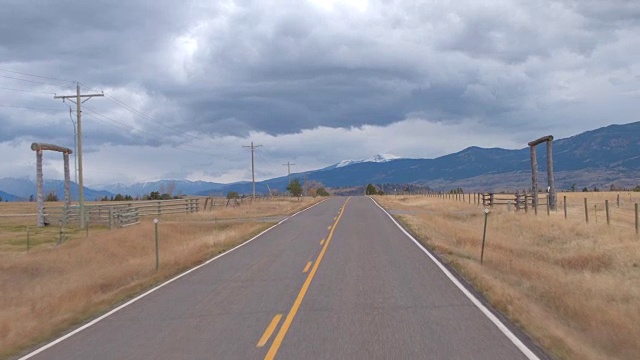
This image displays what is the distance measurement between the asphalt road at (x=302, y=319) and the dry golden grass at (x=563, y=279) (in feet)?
2.52

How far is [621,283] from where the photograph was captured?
1570 cm

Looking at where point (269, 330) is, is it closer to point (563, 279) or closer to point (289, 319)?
point (289, 319)

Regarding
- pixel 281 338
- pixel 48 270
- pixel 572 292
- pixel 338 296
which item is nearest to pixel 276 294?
pixel 338 296

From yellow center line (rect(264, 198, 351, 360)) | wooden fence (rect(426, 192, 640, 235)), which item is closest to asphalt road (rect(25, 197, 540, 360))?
yellow center line (rect(264, 198, 351, 360))

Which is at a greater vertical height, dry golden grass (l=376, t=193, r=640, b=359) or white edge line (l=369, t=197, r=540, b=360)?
white edge line (l=369, t=197, r=540, b=360)

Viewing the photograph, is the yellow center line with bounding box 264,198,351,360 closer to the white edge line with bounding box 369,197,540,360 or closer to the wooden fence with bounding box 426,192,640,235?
the white edge line with bounding box 369,197,540,360

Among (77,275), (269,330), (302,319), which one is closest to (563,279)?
(302,319)

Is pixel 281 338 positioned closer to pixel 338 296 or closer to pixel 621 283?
pixel 338 296

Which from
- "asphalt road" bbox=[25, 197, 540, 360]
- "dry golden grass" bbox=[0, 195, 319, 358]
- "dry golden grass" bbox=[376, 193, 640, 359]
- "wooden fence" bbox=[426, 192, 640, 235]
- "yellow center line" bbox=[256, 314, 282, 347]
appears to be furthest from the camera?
"wooden fence" bbox=[426, 192, 640, 235]

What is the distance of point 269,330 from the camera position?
10109mm

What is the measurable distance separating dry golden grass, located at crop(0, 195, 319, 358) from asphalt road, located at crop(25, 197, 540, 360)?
903 millimetres

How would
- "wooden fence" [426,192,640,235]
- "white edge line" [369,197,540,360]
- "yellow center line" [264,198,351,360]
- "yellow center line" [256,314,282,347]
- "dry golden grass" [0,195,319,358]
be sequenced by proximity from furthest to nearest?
"wooden fence" [426,192,640,235] < "dry golden grass" [0,195,319,358] < "yellow center line" [256,314,282,347] < "yellow center line" [264,198,351,360] < "white edge line" [369,197,540,360]

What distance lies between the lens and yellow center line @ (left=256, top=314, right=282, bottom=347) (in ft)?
30.5

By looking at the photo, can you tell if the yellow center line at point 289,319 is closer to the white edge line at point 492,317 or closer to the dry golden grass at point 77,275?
the white edge line at point 492,317
